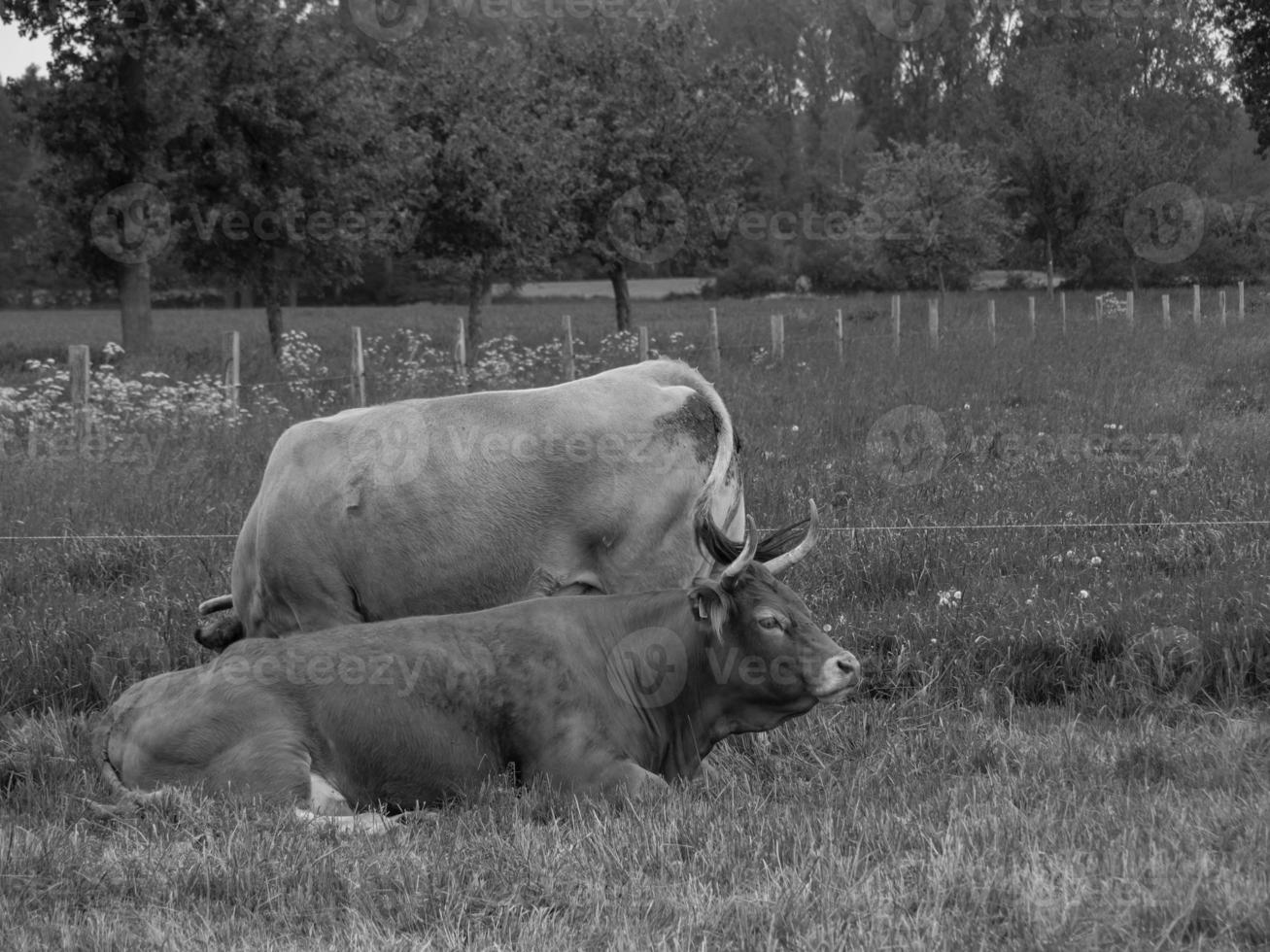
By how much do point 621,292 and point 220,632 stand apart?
29.1 meters

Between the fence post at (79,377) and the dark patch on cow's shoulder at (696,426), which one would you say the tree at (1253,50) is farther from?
the dark patch on cow's shoulder at (696,426)

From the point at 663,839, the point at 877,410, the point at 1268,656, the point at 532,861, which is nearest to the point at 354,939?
the point at 532,861

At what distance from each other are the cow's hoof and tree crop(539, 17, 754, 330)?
88.6ft

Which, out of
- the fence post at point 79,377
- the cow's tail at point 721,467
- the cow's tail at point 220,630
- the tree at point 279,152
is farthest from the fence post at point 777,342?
the cow's tail at point 220,630

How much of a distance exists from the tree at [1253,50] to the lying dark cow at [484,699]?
30.2 metres

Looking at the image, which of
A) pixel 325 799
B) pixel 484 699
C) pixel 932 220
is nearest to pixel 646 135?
pixel 932 220

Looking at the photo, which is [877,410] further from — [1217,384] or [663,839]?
[663,839]

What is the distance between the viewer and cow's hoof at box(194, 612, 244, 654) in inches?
278

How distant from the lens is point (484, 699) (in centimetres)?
591

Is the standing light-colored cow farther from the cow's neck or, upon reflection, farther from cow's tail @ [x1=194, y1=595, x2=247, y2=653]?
the cow's neck

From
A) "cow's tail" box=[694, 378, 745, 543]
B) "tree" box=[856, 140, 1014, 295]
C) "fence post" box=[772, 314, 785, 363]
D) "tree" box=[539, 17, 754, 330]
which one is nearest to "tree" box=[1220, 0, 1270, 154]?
"tree" box=[856, 140, 1014, 295]

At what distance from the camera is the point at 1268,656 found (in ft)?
22.5

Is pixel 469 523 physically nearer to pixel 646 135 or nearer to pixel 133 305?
pixel 133 305

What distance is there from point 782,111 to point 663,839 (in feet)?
234
